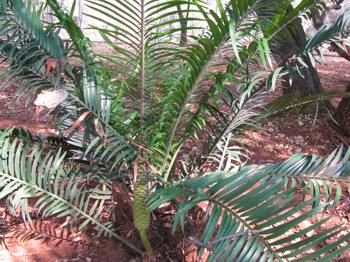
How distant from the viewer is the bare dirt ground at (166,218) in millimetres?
1772

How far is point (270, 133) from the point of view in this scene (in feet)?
10.6

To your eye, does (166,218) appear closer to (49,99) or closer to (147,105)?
(147,105)

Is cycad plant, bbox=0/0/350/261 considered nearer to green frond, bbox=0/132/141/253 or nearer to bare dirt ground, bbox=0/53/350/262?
green frond, bbox=0/132/141/253

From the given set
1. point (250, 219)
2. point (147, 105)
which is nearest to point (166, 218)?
point (147, 105)

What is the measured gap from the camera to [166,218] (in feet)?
6.14

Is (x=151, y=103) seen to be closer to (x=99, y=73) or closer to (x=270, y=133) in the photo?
(x=99, y=73)

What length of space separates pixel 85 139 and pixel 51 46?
1.48 feet

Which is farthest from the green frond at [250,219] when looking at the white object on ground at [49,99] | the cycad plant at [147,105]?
the white object on ground at [49,99]

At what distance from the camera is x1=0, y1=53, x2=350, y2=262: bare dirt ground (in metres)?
1.77

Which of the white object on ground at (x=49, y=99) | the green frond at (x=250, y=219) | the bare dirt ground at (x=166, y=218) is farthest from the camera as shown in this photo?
the bare dirt ground at (x=166, y=218)

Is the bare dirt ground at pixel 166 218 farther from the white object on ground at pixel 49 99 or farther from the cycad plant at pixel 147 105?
the white object on ground at pixel 49 99

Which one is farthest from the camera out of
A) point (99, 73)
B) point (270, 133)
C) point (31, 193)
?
point (270, 133)

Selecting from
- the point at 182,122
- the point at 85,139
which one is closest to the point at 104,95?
the point at 85,139

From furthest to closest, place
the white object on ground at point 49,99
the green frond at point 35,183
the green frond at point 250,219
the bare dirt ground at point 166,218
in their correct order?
the bare dirt ground at point 166,218, the green frond at point 35,183, the white object on ground at point 49,99, the green frond at point 250,219
